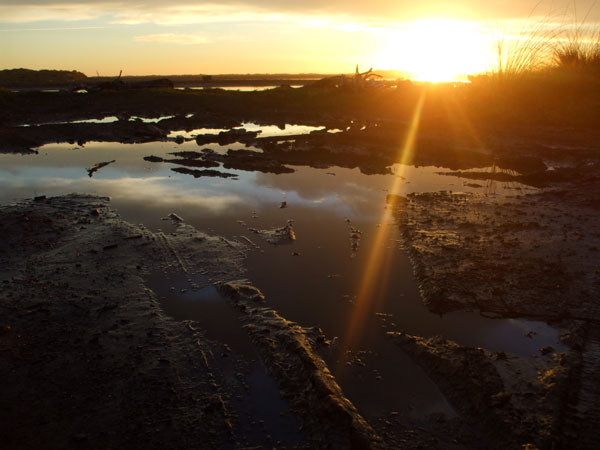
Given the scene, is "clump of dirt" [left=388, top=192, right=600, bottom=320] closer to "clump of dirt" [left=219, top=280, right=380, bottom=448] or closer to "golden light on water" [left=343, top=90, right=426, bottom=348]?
"golden light on water" [left=343, top=90, right=426, bottom=348]

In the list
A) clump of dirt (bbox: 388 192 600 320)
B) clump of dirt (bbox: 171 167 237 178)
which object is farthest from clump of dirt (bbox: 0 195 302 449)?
clump of dirt (bbox: 171 167 237 178)

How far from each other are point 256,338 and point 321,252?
198 cm

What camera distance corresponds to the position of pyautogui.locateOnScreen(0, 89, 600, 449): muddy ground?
9.35ft

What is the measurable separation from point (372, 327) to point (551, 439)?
1675 millimetres

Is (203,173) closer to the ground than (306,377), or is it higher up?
higher up

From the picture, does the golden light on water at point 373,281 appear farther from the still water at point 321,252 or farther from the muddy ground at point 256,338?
the muddy ground at point 256,338

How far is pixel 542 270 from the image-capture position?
15.9 feet

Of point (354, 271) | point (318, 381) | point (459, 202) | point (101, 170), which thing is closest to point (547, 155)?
point (459, 202)

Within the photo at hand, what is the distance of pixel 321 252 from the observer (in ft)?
18.1

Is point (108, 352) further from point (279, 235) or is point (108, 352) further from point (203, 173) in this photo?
point (203, 173)

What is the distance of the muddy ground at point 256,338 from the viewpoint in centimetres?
285

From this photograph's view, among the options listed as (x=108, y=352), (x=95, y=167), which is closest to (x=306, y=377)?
(x=108, y=352)

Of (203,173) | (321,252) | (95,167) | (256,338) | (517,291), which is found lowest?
(256,338)

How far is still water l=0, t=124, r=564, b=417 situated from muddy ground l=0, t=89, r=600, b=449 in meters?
0.16
